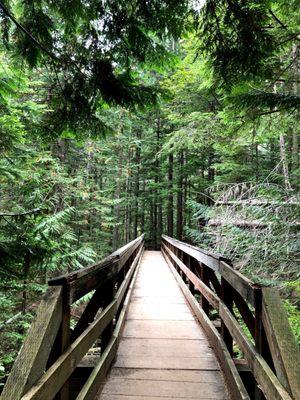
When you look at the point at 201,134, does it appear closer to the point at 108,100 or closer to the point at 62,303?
the point at 108,100

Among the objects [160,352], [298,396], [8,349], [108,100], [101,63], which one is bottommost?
[8,349]

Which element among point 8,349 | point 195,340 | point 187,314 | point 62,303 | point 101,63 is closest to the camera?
point 62,303

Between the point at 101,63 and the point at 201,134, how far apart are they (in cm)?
809

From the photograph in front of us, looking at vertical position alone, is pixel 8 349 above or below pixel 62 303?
below

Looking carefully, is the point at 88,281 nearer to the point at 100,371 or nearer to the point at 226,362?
the point at 100,371

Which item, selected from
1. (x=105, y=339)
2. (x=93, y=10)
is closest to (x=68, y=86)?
(x=93, y=10)

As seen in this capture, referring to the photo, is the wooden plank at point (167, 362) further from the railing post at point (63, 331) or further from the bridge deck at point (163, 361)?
the railing post at point (63, 331)

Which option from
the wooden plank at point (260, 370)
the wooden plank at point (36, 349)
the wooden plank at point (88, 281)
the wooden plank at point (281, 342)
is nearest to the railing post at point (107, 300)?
the wooden plank at point (88, 281)

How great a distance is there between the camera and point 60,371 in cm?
200

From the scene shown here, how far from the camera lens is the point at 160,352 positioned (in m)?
4.07

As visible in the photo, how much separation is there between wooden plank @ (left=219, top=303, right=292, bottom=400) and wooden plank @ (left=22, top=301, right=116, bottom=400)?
1.25m

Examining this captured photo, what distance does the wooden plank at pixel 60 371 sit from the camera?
5.51 ft

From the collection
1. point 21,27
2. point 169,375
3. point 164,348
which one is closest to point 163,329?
point 164,348

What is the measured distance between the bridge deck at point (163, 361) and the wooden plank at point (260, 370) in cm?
64
